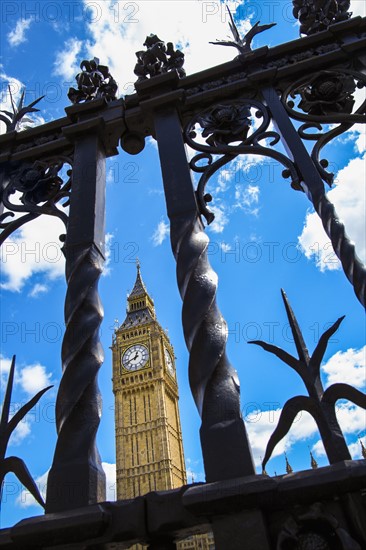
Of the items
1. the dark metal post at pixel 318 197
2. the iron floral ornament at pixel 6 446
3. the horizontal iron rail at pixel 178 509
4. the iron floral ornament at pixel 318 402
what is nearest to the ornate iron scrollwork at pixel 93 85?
the dark metal post at pixel 318 197

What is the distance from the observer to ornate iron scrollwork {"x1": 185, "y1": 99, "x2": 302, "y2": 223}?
3176mm

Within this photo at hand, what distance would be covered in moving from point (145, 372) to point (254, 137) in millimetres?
55657

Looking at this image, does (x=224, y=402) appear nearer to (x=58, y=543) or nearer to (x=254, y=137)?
(x=58, y=543)

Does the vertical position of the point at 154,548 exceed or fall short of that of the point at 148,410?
it falls short

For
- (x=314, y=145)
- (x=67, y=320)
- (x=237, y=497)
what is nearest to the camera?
(x=237, y=497)

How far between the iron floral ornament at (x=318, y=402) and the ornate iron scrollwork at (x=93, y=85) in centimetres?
312

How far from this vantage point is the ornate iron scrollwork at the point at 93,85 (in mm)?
4227

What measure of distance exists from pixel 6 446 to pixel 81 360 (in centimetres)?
57

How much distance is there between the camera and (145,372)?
57125mm

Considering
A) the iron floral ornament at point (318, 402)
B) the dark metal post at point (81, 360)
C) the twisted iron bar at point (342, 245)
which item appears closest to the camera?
the iron floral ornament at point (318, 402)

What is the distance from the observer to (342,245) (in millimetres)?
2588

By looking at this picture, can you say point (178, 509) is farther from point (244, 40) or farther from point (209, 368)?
point (244, 40)

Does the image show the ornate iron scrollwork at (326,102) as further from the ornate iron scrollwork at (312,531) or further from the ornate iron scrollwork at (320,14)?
the ornate iron scrollwork at (312,531)

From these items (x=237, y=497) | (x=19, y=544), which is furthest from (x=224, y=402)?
(x=19, y=544)
